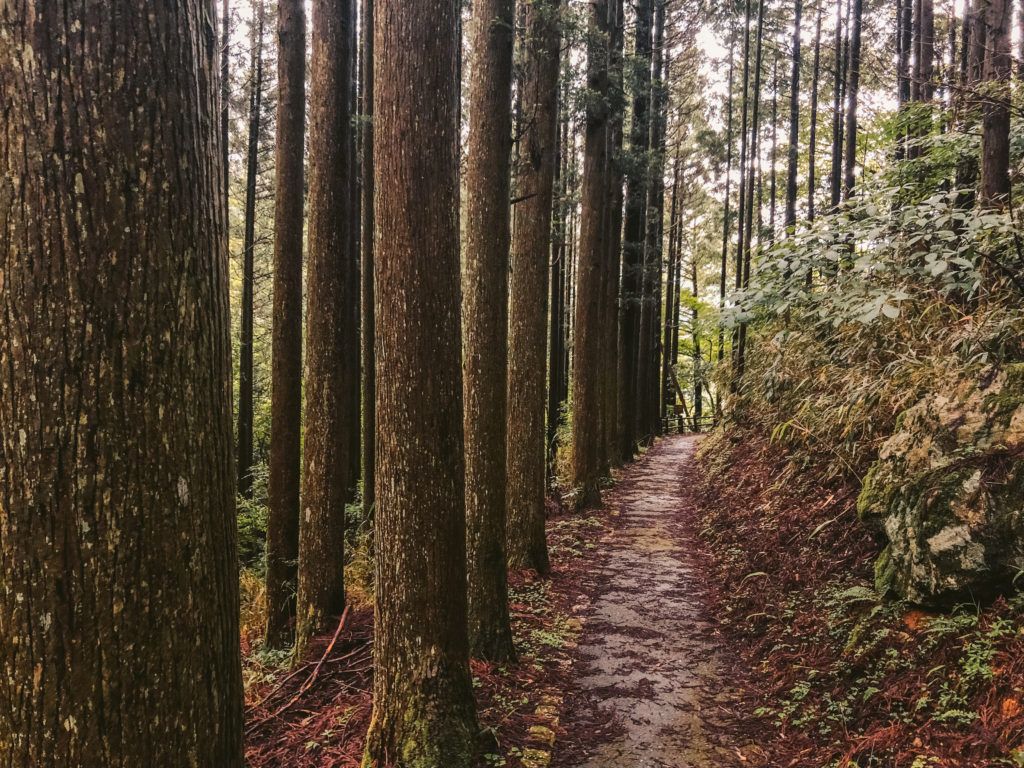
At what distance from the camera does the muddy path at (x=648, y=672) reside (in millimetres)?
4262

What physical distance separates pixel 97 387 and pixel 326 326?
4.58 metres

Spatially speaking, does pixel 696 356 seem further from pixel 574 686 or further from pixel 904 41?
pixel 574 686

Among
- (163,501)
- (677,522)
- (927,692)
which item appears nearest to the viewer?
(163,501)

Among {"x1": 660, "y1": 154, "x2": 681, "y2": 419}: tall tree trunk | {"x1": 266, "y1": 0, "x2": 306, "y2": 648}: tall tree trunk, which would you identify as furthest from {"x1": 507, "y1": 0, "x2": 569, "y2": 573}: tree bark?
{"x1": 660, "y1": 154, "x2": 681, "y2": 419}: tall tree trunk

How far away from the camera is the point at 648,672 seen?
5426mm

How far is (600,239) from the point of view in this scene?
11.9 metres

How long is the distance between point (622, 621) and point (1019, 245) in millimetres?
5116

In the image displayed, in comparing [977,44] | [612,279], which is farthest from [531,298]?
[612,279]

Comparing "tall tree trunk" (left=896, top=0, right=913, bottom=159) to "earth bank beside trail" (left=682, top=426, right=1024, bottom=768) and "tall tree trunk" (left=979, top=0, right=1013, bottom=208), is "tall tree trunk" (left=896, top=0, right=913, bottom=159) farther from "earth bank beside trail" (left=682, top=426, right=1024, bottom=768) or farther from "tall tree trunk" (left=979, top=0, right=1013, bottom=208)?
"earth bank beside trail" (left=682, top=426, right=1024, bottom=768)

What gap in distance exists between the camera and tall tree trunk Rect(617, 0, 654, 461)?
14.0 m

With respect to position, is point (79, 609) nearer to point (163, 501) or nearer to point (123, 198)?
point (163, 501)

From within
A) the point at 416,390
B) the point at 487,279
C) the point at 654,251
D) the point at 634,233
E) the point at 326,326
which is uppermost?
the point at 654,251

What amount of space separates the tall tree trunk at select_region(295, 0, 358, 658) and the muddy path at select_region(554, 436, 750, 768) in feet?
8.85

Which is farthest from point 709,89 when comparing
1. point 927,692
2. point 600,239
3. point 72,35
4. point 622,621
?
point 72,35
